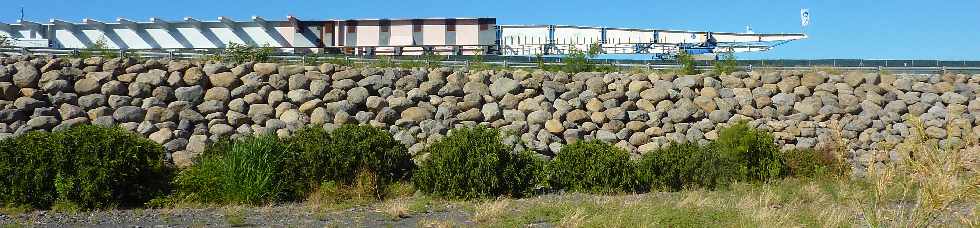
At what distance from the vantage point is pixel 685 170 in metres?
14.4

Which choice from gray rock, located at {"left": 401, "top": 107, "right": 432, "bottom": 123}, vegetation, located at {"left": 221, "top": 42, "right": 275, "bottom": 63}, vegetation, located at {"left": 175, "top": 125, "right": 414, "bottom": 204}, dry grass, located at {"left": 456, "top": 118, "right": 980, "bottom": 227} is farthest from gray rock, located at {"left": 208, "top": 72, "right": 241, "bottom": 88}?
dry grass, located at {"left": 456, "top": 118, "right": 980, "bottom": 227}

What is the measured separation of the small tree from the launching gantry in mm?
7216

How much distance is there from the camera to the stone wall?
17078mm

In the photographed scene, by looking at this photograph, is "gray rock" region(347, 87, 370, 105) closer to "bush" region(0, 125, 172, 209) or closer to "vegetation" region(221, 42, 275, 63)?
"vegetation" region(221, 42, 275, 63)

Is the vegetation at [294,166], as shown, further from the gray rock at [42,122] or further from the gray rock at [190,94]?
the gray rock at [42,122]

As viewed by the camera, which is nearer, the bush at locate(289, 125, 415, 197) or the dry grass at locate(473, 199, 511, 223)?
the dry grass at locate(473, 199, 511, 223)

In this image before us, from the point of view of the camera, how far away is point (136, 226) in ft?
32.7

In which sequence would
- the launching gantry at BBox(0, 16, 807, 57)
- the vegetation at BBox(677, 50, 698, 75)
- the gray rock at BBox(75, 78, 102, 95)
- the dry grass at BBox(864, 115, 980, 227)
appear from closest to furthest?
the dry grass at BBox(864, 115, 980, 227), the gray rock at BBox(75, 78, 102, 95), the vegetation at BBox(677, 50, 698, 75), the launching gantry at BBox(0, 16, 807, 57)

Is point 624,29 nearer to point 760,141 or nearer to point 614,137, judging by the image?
point 614,137

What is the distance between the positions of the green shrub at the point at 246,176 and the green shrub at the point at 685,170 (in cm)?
584

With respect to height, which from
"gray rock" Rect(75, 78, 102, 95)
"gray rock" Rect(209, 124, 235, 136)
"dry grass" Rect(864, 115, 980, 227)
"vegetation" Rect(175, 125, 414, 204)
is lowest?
"vegetation" Rect(175, 125, 414, 204)

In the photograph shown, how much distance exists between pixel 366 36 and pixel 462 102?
1320cm

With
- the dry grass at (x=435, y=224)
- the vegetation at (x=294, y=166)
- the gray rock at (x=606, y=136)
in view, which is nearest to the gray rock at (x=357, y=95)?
the vegetation at (x=294, y=166)

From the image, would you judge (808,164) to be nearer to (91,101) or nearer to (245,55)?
(245,55)
